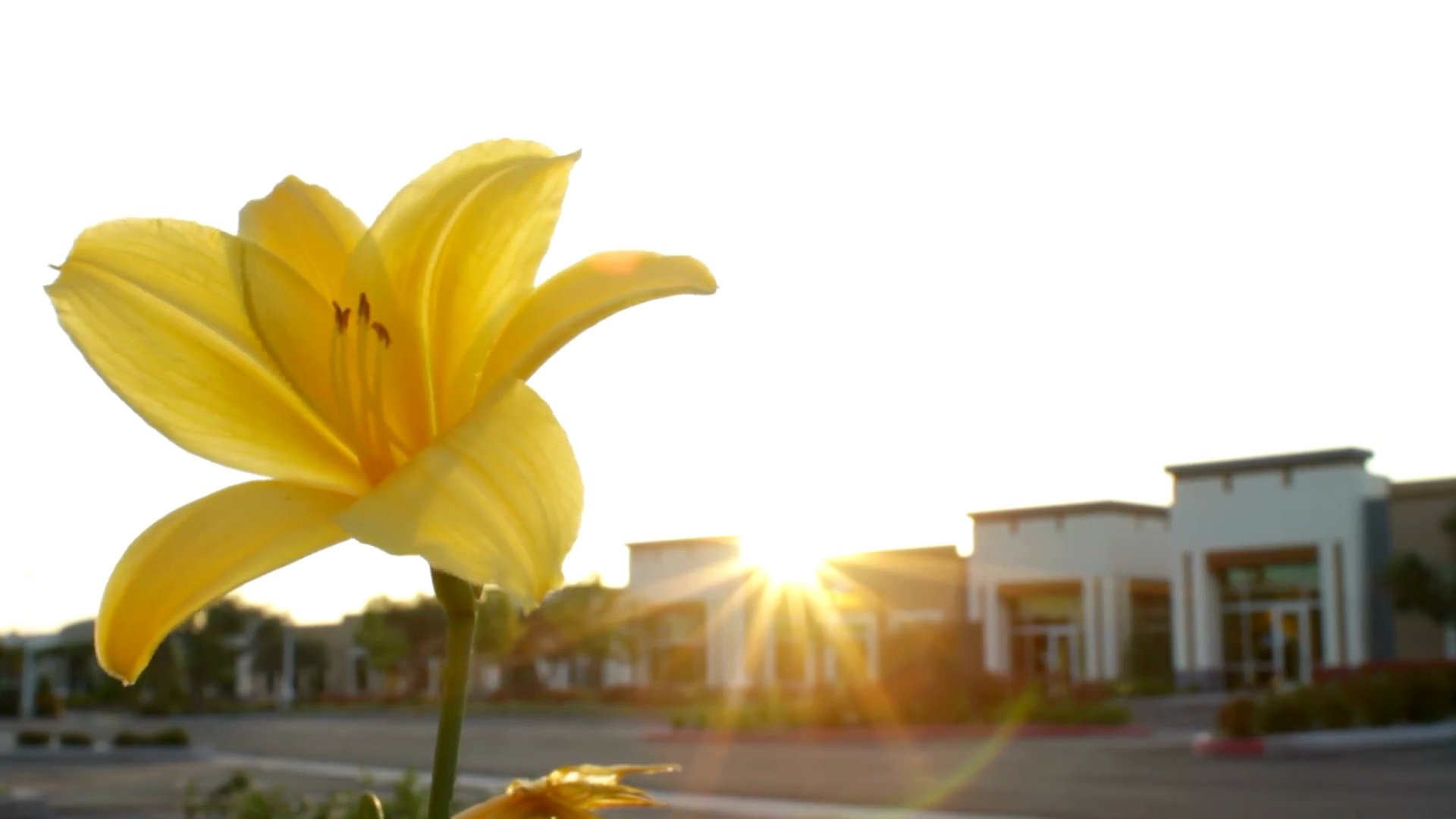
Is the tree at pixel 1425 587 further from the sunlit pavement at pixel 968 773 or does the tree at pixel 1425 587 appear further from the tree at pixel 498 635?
the tree at pixel 498 635

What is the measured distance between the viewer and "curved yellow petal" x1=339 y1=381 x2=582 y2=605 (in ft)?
2.30

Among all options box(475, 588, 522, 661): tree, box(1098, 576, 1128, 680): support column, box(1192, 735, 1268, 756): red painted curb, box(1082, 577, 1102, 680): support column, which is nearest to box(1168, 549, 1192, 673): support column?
box(1098, 576, 1128, 680): support column

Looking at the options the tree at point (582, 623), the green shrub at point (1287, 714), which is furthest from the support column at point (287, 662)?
the green shrub at point (1287, 714)

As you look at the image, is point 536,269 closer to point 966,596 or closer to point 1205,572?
point 1205,572

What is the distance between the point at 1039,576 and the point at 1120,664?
4077 millimetres

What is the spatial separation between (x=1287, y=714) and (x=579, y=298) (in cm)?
2843

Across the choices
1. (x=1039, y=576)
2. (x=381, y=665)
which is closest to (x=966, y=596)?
(x=1039, y=576)

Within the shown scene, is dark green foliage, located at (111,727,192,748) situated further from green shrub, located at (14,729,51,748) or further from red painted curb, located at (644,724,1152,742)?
red painted curb, located at (644,724,1152,742)

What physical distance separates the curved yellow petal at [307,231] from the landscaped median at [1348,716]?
26193mm

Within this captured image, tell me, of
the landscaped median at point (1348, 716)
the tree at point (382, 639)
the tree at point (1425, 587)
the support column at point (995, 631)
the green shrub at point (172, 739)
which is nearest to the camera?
the landscaped median at point (1348, 716)

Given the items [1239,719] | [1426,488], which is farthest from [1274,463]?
[1239,719]

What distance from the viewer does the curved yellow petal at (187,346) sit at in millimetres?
878

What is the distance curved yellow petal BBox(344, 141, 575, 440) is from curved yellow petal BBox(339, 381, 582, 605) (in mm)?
148

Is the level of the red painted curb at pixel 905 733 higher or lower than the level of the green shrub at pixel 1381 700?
lower
